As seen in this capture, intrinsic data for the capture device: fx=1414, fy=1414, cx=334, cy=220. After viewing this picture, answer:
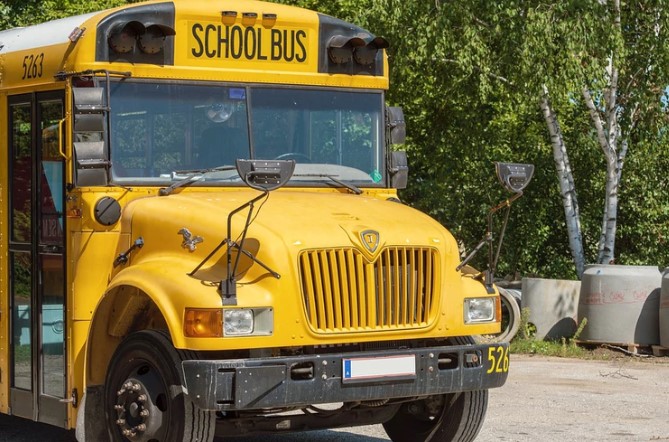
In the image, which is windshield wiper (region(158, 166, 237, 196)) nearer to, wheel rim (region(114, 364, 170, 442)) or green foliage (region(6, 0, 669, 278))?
wheel rim (region(114, 364, 170, 442))

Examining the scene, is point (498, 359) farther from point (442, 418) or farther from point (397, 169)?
point (397, 169)

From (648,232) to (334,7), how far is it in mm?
5991

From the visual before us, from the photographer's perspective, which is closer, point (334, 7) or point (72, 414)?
point (72, 414)

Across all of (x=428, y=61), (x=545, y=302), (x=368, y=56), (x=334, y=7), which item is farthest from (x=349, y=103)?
(x=334, y=7)

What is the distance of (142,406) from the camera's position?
725cm

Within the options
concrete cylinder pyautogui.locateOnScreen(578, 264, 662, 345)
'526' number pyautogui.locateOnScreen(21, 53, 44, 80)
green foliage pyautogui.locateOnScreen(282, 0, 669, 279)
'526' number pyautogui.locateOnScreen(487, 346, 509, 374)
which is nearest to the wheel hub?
'526' number pyautogui.locateOnScreen(487, 346, 509, 374)

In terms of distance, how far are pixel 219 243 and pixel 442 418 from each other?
1897 millimetres

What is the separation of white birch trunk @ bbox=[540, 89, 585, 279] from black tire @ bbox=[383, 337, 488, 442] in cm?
1029

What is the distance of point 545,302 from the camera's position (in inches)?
637

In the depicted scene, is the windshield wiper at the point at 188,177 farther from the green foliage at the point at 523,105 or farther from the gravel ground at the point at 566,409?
the green foliage at the point at 523,105

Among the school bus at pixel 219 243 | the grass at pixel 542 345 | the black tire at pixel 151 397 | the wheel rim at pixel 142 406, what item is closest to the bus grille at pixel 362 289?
the school bus at pixel 219 243

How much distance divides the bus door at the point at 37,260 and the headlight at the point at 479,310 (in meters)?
2.27

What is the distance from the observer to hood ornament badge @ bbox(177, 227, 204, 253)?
7289mm

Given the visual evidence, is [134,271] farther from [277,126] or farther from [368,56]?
[368,56]
